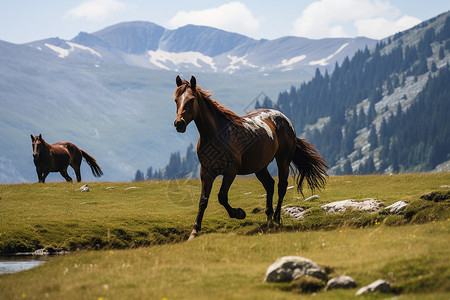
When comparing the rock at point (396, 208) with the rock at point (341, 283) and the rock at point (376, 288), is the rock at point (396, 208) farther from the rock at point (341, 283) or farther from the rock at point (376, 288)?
the rock at point (376, 288)

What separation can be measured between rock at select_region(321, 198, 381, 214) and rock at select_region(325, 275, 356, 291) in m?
12.7

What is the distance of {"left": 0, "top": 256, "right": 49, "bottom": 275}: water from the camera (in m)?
16.5

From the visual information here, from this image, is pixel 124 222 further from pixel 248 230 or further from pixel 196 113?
pixel 196 113

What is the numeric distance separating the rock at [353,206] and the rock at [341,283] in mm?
12727

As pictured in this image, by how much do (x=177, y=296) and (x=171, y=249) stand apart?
545 cm

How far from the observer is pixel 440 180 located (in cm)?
3148

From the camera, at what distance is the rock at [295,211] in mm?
24122

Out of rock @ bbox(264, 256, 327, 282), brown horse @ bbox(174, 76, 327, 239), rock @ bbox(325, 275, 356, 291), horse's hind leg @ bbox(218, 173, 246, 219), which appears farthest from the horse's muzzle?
rock @ bbox(325, 275, 356, 291)

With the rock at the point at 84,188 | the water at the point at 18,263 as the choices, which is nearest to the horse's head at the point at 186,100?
the water at the point at 18,263

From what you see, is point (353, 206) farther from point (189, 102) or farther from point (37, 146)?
point (37, 146)

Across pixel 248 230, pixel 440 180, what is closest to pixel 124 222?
pixel 248 230

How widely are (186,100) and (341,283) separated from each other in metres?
8.46

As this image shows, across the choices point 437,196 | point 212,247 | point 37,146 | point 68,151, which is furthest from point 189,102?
point 68,151

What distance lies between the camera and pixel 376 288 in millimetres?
10578
